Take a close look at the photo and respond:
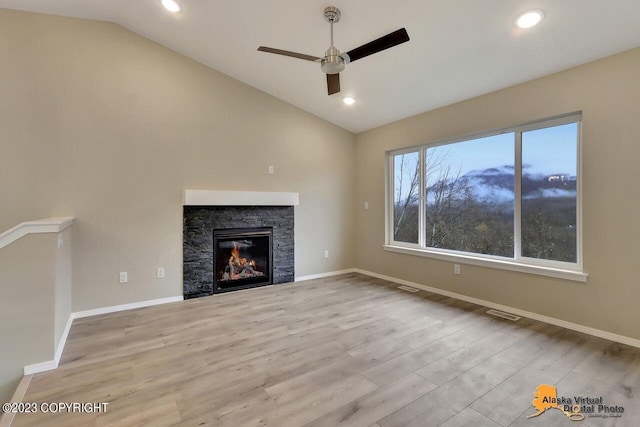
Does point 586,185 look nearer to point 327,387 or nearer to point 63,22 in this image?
point 327,387

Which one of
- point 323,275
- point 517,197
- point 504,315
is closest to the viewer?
point 504,315

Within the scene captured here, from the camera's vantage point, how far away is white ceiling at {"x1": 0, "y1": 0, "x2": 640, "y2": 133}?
2.36 m

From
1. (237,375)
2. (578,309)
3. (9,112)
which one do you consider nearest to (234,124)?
(9,112)

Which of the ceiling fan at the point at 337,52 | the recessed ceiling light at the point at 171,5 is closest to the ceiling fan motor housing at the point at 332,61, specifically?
the ceiling fan at the point at 337,52

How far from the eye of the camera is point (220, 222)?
13.3ft

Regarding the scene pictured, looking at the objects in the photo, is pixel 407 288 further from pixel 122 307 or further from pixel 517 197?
pixel 122 307

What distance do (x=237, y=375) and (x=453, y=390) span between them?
148cm

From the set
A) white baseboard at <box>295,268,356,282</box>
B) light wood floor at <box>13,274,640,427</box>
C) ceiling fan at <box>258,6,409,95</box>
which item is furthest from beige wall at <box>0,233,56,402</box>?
white baseboard at <box>295,268,356,282</box>

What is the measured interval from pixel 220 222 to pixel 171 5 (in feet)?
8.10

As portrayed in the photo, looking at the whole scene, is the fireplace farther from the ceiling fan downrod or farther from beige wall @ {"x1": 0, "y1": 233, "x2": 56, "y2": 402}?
the ceiling fan downrod

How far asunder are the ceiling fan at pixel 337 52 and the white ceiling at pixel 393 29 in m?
0.10

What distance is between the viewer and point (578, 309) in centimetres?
284

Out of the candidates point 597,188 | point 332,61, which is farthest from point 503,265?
point 332,61

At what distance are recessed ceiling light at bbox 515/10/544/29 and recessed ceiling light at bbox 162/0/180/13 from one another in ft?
10.1
